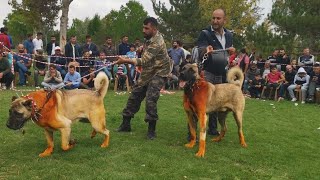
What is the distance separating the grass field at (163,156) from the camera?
5926 millimetres

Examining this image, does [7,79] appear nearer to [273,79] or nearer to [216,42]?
[216,42]

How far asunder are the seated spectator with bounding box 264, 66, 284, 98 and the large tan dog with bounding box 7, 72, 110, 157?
11.8m

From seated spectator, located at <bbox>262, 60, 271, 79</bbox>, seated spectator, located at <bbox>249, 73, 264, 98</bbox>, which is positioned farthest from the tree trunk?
seated spectator, located at <bbox>262, 60, 271, 79</bbox>

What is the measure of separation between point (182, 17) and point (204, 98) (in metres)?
34.7

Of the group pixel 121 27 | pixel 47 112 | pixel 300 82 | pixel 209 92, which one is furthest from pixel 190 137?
pixel 121 27

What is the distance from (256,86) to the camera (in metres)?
17.7

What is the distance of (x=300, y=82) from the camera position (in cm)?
1692

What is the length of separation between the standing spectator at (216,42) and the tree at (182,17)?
108ft

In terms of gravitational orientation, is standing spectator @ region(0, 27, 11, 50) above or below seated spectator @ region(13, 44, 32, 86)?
above

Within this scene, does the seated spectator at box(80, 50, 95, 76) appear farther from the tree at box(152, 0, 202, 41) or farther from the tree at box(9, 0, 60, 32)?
the tree at box(152, 0, 202, 41)

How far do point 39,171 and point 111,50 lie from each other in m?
12.7

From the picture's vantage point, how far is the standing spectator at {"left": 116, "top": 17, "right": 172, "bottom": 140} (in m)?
7.57

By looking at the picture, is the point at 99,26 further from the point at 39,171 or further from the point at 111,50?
the point at 39,171

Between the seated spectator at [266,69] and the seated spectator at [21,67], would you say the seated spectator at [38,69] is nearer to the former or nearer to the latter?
the seated spectator at [21,67]
